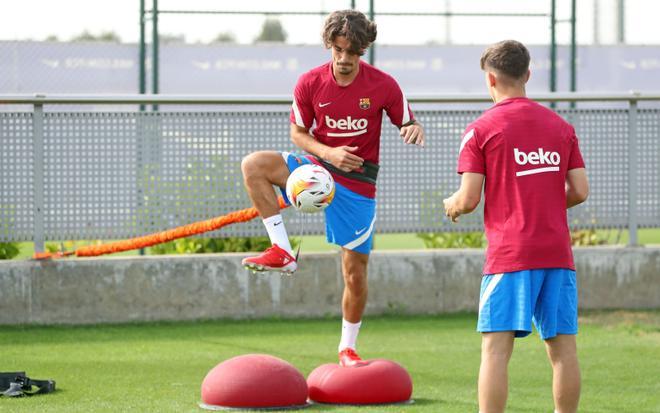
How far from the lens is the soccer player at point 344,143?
764cm

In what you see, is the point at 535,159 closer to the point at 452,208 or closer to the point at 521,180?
the point at 521,180

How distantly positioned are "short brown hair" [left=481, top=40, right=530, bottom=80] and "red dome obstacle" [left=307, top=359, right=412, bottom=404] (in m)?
2.33

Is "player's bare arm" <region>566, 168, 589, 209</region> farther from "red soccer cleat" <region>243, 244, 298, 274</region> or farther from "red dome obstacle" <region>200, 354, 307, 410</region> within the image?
"red soccer cleat" <region>243, 244, 298, 274</region>

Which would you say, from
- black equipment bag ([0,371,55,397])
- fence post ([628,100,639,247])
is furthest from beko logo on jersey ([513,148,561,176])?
fence post ([628,100,639,247])

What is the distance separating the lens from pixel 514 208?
552 cm

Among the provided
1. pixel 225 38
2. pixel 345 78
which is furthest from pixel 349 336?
pixel 225 38

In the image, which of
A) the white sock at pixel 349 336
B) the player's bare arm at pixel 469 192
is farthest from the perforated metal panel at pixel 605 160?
the player's bare arm at pixel 469 192

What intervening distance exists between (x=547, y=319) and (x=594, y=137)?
683cm

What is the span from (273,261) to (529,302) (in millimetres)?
2349

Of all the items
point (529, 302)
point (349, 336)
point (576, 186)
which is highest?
point (576, 186)

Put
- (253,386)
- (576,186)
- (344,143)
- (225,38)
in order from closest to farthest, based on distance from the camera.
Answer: (576,186) < (253,386) < (344,143) < (225,38)

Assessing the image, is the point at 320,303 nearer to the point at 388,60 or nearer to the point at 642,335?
the point at 642,335

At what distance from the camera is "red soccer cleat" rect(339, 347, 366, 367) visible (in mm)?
7537

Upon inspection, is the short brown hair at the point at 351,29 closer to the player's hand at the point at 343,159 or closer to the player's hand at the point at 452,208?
the player's hand at the point at 343,159
